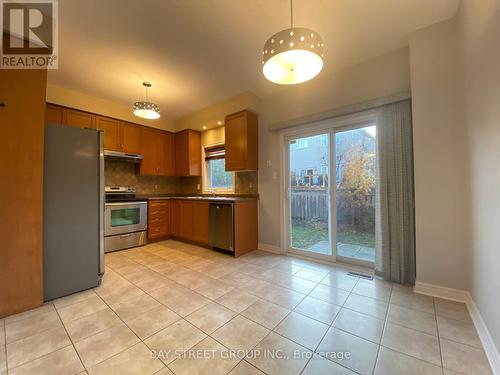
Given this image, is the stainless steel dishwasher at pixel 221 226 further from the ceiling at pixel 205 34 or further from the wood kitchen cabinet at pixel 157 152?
the ceiling at pixel 205 34

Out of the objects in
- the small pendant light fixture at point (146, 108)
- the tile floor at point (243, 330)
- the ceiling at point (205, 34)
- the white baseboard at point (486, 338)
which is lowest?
the tile floor at point (243, 330)

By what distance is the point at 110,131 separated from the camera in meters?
3.80

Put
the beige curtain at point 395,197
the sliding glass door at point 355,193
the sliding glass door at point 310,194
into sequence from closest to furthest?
the beige curtain at point 395,197, the sliding glass door at point 355,193, the sliding glass door at point 310,194

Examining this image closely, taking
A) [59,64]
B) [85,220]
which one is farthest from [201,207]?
[59,64]

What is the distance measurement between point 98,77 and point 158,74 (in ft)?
3.08

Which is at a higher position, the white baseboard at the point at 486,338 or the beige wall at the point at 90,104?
the beige wall at the point at 90,104

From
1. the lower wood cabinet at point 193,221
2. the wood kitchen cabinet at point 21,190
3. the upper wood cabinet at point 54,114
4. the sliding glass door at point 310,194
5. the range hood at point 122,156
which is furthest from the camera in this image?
the range hood at point 122,156

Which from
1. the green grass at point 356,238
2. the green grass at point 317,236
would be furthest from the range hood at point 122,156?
the green grass at point 356,238

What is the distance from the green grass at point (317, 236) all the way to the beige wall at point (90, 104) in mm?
3872

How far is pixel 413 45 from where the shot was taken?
2135 mm

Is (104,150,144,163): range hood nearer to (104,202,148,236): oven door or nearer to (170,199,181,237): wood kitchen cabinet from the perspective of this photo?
(104,202,148,236): oven door

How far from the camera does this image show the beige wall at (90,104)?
3271mm

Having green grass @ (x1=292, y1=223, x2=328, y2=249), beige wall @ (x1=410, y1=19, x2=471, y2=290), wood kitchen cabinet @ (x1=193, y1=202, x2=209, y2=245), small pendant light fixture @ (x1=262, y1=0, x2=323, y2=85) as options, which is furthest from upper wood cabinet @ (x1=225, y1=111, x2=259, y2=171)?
beige wall @ (x1=410, y1=19, x2=471, y2=290)

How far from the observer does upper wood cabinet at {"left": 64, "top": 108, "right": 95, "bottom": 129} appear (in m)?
3.38
